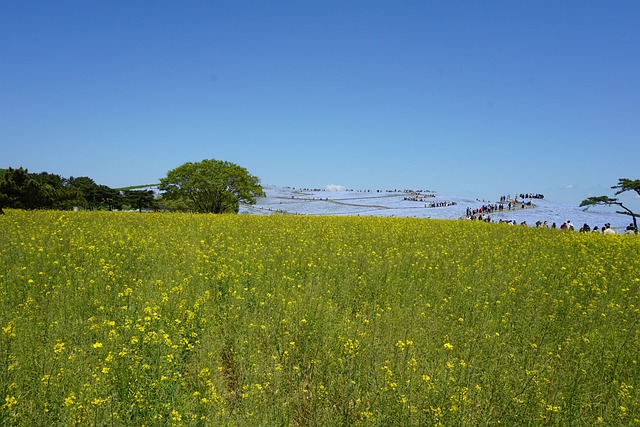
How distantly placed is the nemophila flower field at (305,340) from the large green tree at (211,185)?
34.3 meters

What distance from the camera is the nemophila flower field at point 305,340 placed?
130 inches

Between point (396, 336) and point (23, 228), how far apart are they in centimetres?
1210

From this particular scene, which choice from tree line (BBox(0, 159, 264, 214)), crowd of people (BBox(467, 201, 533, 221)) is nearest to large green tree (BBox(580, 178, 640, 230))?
crowd of people (BBox(467, 201, 533, 221))

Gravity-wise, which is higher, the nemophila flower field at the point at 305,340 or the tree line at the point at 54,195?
the tree line at the point at 54,195

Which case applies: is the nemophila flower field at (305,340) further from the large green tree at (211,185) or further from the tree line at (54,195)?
the large green tree at (211,185)

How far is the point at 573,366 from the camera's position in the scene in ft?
14.5

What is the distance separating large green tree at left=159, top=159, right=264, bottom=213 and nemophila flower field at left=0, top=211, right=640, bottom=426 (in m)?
34.3

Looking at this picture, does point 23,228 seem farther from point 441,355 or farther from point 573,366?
point 573,366

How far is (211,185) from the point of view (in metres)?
42.2

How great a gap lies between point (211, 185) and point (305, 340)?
132 feet

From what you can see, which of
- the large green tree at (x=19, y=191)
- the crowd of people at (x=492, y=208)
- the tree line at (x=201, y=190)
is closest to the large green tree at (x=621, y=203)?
the crowd of people at (x=492, y=208)

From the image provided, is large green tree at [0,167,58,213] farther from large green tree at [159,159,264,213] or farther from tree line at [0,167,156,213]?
large green tree at [159,159,264,213]

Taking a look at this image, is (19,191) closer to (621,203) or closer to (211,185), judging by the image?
(211,185)

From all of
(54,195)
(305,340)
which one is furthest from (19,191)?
(305,340)
